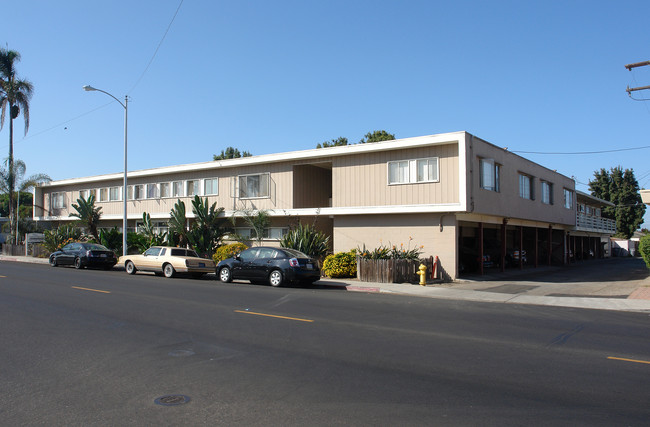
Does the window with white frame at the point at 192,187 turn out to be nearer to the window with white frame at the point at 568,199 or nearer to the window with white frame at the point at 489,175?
the window with white frame at the point at 489,175

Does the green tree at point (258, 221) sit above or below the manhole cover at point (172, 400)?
above

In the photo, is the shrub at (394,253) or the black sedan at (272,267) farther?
the shrub at (394,253)

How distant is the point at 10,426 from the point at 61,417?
0.43m

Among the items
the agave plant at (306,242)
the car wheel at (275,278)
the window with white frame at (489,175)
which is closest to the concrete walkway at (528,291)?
the car wheel at (275,278)

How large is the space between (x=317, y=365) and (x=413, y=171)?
51.4 ft

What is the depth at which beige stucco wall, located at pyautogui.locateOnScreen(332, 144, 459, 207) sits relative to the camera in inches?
800

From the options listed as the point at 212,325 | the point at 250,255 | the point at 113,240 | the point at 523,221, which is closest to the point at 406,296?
the point at 250,255

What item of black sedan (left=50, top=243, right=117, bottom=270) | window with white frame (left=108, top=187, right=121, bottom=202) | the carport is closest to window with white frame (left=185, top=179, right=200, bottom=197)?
black sedan (left=50, top=243, right=117, bottom=270)

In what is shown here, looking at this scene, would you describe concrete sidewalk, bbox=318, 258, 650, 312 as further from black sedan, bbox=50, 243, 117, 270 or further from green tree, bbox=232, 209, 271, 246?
black sedan, bbox=50, 243, 117, 270

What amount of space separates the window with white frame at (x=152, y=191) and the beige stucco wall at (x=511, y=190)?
69.2 ft

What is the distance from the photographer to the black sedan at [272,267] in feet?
58.2

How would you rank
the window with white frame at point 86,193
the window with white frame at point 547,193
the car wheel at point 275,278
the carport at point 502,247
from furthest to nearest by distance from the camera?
1. the window with white frame at point 86,193
2. the window with white frame at point 547,193
3. the carport at point 502,247
4. the car wheel at point 275,278

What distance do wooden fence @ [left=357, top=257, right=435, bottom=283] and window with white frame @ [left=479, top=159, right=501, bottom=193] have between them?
4.26 metres

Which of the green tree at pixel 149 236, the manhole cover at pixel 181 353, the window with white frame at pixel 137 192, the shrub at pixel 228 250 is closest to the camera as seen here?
the manhole cover at pixel 181 353
